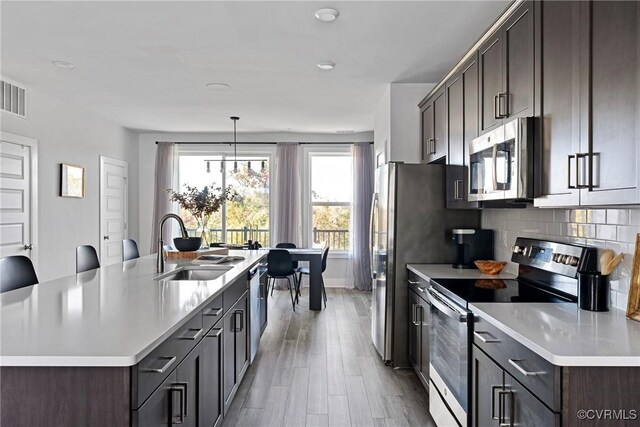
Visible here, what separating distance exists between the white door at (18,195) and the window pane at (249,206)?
322 cm

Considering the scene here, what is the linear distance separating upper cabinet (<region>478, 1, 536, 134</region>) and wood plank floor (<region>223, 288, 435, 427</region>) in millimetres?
1858

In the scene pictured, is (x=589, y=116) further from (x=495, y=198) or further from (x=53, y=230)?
(x=53, y=230)

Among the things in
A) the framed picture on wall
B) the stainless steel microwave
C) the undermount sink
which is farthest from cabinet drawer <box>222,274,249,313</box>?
the framed picture on wall

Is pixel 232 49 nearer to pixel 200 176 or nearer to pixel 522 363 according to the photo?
pixel 522 363

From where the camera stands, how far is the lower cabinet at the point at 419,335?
9.84 feet

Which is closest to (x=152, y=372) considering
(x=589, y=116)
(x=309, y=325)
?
(x=589, y=116)

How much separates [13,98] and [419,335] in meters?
4.49

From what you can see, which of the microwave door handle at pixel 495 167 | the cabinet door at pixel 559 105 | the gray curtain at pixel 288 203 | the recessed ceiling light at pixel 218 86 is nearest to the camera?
the cabinet door at pixel 559 105

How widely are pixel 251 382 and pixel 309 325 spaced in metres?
1.72

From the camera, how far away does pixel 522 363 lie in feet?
5.05

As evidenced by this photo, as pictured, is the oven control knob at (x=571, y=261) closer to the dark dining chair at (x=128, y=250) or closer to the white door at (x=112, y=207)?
the dark dining chair at (x=128, y=250)

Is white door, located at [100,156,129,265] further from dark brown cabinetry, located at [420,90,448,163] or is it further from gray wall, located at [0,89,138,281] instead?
dark brown cabinetry, located at [420,90,448,163]
